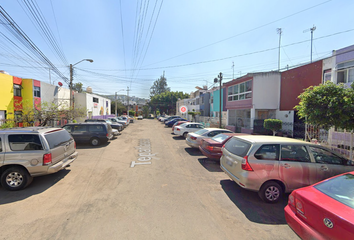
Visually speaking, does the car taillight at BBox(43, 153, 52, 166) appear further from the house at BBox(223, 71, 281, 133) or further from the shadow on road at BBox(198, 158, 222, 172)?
the house at BBox(223, 71, 281, 133)

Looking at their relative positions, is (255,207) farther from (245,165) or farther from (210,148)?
(210,148)

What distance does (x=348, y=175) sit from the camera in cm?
313

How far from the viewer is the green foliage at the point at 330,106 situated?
580 cm

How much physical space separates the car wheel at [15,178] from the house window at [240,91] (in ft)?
56.5

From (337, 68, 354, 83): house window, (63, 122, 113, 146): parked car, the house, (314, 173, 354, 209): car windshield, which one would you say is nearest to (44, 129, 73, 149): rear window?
(63, 122, 113, 146): parked car

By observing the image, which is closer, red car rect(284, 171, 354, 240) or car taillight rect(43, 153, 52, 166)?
red car rect(284, 171, 354, 240)

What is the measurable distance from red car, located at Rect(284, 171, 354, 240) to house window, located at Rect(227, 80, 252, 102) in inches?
615

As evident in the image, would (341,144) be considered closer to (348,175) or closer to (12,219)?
(348,175)

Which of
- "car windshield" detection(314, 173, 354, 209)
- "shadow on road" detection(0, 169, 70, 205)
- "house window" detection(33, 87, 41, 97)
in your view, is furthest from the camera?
"house window" detection(33, 87, 41, 97)

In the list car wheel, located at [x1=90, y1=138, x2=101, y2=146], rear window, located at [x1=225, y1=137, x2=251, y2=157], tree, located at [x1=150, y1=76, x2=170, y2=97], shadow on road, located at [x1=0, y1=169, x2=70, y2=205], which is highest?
tree, located at [x1=150, y1=76, x2=170, y2=97]

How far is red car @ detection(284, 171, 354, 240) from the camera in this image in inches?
89.0

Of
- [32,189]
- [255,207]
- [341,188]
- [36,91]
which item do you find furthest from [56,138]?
[36,91]

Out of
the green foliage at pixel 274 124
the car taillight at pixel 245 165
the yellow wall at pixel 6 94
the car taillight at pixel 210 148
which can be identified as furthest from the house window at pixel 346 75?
the yellow wall at pixel 6 94

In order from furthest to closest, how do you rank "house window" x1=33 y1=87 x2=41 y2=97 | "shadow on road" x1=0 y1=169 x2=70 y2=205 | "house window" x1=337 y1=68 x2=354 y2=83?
"house window" x1=33 y1=87 x2=41 y2=97 → "house window" x1=337 y1=68 x2=354 y2=83 → "shadow on road" x1=0 y1=169 x2=70 y2=205
